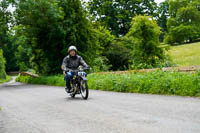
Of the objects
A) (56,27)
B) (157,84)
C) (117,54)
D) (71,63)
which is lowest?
(157,84)

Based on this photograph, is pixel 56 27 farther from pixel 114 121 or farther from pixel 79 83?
pixel 114 121

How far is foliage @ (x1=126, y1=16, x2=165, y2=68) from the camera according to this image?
24.7m

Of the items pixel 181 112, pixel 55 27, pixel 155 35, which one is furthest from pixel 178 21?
pixel 181 112

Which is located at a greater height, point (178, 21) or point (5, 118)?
point (178, 21)

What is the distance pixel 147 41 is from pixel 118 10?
3330 centimetres

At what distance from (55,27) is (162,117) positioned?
1890cm

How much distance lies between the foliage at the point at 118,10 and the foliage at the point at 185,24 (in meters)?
5.95

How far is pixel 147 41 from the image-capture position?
81.4ft

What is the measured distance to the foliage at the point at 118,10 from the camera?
5528cm

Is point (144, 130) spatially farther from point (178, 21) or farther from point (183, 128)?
point (178, 21)

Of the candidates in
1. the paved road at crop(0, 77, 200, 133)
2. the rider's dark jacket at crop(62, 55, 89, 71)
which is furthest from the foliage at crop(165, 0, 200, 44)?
the paved road at crop(0, 77, 200, 133)

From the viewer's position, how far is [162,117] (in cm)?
579

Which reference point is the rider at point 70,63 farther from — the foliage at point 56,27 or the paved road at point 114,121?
the foliage at point 56,27

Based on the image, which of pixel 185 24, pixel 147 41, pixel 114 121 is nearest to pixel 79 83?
pixel 114 121
